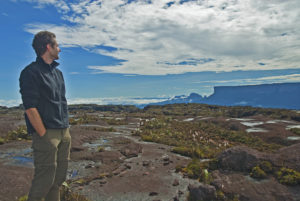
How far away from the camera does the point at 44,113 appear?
408cm

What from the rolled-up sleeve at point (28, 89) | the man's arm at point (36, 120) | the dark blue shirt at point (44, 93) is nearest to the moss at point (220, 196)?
the dark blue shirt at point (44, 93)

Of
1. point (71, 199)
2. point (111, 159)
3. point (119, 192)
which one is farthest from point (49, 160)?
point (111, 159)

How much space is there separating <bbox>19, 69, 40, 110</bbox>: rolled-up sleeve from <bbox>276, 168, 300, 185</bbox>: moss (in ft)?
29.4

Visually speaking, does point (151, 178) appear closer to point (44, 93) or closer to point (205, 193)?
point (205, 193)

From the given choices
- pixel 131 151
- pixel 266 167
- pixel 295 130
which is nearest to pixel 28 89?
pixel 266 167

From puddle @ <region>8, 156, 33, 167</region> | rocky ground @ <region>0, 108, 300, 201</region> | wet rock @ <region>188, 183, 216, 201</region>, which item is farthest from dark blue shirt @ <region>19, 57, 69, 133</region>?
puddle @ <region>8, 156, 33, 167</region>

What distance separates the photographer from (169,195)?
8484 mm

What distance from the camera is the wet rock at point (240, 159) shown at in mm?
9367

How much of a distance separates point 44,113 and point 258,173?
8.57 metres

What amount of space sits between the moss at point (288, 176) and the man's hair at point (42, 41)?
9.21m

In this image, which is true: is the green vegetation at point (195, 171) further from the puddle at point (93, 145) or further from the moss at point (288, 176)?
the puddle at point (93, 145)

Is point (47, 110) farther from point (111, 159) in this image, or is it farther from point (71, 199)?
point (111, 159)

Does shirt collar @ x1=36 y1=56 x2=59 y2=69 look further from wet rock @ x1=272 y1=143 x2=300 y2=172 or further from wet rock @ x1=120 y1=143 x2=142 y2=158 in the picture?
wet rock @ x1=120 y1=143 x2=142 y2=158

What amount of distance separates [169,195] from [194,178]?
223 cm
